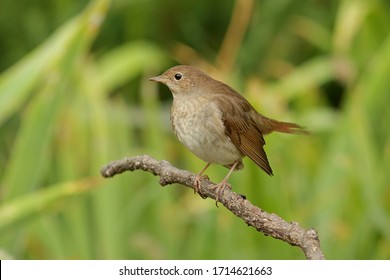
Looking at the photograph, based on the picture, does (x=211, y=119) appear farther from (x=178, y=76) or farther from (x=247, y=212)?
(x=247, y=212)

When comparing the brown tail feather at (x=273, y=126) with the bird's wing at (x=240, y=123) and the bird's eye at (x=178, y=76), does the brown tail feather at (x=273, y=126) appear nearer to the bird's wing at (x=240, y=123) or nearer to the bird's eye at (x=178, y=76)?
the bird's wing at (x=240, y=123)

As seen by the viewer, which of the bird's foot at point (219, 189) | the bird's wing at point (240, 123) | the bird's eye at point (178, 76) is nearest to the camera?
the bird's foot at point (219, 189)

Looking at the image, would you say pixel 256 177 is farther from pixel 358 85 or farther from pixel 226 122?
pixel 358 85

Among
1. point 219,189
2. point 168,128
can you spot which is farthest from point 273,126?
point 168,128

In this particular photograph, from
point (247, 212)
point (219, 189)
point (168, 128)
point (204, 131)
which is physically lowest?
point (247, 212)

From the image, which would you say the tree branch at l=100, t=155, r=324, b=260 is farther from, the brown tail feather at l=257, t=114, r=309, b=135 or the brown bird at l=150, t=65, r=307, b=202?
the brown tail feather at l=257, t=114, r=309, b=135

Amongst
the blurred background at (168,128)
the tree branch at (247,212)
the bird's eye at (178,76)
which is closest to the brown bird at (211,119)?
the bird's eye at (178,76)

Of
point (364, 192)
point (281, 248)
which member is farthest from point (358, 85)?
point (281, 248)

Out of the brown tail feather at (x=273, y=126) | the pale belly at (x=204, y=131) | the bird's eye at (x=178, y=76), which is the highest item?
the bird's eye at (x=178, y=76)
